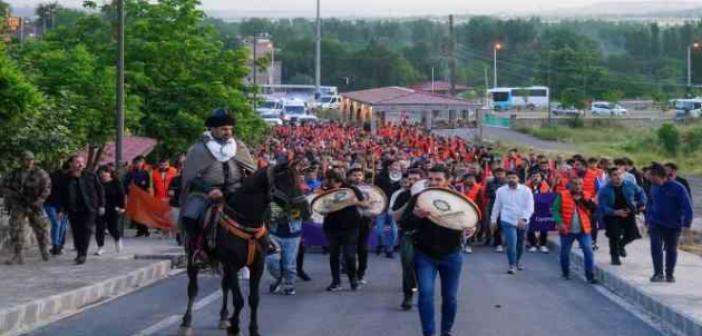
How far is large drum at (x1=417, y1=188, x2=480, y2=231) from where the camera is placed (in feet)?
45.7

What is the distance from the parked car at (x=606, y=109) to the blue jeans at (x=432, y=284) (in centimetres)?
10617

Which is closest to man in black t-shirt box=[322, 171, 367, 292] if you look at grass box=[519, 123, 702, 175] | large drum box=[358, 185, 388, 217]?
large drum box=[358, 185, 388, 217]

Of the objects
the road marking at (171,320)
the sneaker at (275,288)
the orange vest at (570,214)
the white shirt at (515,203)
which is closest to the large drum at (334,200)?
the sneaker at (275,288)

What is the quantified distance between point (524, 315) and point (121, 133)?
13.5m

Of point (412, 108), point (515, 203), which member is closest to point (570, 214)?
point (515, 203)

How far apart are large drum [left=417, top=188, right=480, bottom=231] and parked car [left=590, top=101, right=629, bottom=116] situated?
4179 inches

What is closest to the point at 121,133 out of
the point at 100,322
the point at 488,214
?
the point at 488,214

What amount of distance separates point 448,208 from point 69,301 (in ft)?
20.2

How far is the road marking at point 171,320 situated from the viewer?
51.1ft

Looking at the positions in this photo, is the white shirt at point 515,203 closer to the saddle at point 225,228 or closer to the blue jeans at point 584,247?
the blue jeans at point 584,247

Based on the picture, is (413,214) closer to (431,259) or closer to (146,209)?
(431,259)

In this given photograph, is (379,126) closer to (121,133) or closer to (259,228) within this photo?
(121,133)

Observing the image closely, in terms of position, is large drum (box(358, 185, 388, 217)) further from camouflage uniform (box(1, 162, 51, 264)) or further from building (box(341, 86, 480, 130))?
building (box(341, 86, 480, 130))

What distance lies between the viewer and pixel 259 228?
14852 mm
